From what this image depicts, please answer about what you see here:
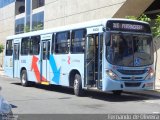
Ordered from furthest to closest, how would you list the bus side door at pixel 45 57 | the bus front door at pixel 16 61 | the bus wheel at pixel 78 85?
the bus front door at pixel 16 61, the bus side door at pixel 45 57, the bus wheel at pixel 78 85

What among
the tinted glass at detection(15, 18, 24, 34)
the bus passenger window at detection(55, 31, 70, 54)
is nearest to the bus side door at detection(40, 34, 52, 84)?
the bus passenger window at detection(55, 31, 70, 54)

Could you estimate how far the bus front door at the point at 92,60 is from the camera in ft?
55.4

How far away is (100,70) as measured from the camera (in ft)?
54.9

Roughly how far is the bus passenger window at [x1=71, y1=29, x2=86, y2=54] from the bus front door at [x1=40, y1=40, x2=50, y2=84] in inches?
112

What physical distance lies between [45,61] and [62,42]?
2178mm

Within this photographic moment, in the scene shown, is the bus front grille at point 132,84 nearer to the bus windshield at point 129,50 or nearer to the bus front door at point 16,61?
the bus windshield at point 129,50

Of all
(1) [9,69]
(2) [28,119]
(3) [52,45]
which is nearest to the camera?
(2) [28,119]

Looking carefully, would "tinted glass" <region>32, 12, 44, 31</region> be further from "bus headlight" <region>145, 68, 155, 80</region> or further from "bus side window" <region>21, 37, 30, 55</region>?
"bus headlight" <region>145, 68, 155, 80</region>

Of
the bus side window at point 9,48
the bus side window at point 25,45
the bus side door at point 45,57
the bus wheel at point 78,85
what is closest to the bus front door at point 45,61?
the bus side door at point 45,57

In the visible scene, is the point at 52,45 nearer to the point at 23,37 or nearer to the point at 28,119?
the point at 23,37

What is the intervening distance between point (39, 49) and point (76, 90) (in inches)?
200

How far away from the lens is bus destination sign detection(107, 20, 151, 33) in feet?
54.7

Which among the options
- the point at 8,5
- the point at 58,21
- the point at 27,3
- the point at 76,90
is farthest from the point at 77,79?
the point at 8,5

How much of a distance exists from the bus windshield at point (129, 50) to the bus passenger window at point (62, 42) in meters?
3.23
